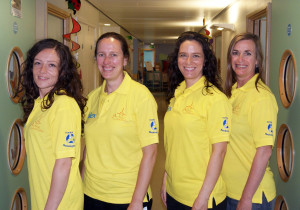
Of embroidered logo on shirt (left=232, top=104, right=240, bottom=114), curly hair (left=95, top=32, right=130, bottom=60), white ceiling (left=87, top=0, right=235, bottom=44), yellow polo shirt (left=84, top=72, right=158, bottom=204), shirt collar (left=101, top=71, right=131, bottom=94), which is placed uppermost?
white ceiling (left=87, top=0, right=235, bottom=44)

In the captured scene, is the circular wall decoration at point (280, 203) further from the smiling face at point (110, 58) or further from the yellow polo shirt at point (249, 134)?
the smiling face at point (110, 58)

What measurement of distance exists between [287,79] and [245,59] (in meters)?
1.40

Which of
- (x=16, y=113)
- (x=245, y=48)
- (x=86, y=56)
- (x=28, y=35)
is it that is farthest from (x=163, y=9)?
(x=245, y=48)

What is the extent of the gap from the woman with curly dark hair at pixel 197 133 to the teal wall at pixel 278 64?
122 centimetres

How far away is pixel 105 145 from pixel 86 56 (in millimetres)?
5572

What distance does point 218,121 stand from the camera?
1.82 m

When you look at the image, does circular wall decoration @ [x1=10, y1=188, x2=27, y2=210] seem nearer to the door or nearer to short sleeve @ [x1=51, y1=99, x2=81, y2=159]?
short sleeve @ [x1=51, y1=99, x2=81, y2=159]

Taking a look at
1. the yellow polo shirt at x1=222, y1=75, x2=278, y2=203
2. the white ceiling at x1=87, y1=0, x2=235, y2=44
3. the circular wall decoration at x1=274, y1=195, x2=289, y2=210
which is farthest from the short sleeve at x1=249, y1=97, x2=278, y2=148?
the white ceiling at x1=87, y1=0, x2=235, y2=44

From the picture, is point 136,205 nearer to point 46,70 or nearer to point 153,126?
point 153,126

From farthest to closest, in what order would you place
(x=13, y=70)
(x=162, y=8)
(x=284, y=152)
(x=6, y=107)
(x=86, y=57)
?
(x=162, y=8) → (x=86, y=57) → (x=284, y=152) → (x=13, y=70) → (x=6, y=107)

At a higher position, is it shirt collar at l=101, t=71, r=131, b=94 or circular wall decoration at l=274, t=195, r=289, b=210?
shirt collar at l=101, t=71, r=131, b=94

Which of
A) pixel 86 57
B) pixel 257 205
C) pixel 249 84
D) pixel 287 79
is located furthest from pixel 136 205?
pixel 86 57

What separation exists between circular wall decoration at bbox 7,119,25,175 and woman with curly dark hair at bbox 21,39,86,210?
61.9 inches

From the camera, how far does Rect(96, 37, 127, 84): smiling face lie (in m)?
1.93
